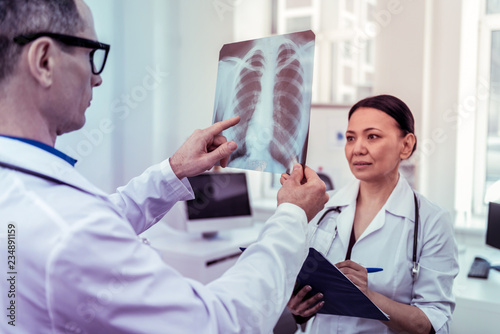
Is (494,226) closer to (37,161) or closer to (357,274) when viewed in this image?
(357,274)

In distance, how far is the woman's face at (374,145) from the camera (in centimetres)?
139

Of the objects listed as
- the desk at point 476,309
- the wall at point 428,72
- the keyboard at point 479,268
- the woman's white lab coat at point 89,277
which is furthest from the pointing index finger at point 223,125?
the wall at point 428,72

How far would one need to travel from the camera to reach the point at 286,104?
1059 millimetres

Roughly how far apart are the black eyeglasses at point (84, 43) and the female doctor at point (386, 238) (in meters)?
0.74

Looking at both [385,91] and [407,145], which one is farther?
[385,91]

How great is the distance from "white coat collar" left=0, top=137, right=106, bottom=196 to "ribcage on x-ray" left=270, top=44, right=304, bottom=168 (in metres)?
0.48

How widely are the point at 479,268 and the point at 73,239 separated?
7.06 feet

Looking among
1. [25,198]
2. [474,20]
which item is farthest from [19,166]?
[474,20]

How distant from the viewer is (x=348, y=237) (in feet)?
4.52

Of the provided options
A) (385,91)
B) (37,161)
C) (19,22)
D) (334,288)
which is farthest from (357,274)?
(385,91)

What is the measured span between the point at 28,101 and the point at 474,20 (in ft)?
9.30

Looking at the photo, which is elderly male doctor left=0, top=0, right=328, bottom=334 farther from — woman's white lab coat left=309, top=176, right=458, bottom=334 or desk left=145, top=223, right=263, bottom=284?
desk left=145, top=223, right=263, bottom=284

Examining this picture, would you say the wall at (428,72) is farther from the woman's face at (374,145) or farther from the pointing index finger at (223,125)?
the pointing index finger at (223,125)

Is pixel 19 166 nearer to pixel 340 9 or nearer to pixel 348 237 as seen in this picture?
pixel 348 237
